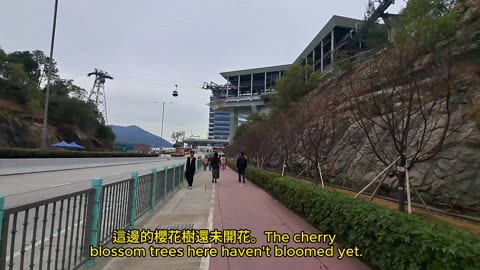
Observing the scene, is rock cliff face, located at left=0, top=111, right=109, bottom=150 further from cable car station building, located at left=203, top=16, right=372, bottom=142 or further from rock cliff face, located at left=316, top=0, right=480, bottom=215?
rock cliff face, located at left=316, top=0, right=480, bottom=215

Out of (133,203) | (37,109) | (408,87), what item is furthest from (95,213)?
(37,109)

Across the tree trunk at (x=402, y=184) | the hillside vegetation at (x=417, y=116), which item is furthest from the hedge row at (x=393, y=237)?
the hillside vegetation at (x=417, y=116)

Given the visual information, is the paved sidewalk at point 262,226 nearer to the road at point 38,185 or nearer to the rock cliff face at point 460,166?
the road at point 38,185

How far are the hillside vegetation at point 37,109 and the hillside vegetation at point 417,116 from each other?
115 ft

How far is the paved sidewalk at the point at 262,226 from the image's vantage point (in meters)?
5.24

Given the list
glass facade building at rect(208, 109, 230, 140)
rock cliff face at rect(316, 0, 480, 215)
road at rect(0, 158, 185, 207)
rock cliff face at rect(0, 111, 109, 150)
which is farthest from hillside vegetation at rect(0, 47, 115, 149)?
glass facade building at rect(208, 109, 230, 140)

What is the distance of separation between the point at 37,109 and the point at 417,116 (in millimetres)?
55116

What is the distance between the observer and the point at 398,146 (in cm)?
917

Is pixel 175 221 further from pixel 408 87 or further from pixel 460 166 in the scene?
pixel 460 166

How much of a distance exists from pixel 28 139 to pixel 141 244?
1733 inches

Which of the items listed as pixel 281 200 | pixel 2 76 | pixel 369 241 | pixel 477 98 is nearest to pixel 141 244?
pixel 369 241

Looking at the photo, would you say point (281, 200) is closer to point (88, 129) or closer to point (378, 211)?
point (378, 211)

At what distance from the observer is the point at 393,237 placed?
4355 millimetres

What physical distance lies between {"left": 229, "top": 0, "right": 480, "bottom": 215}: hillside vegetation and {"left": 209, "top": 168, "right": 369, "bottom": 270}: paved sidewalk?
264 centimetres
